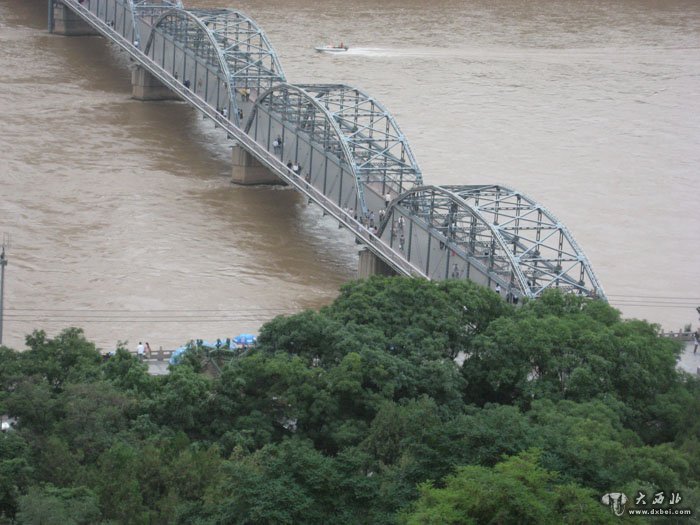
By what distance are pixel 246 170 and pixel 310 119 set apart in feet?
15.9

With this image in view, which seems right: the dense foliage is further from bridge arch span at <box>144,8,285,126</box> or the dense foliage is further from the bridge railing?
bridge arch span at <box>144,8,285,126</box>

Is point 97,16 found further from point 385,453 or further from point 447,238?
point 385,453

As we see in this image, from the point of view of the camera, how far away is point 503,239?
1884 inches

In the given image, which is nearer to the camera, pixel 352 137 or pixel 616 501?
pixel 616 501

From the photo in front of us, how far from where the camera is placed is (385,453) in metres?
34.7

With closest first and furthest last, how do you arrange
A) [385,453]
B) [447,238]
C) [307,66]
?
[385,453], [447,238], [307,66]

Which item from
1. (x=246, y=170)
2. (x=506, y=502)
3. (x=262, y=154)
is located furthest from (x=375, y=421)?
(x=246, y=170)

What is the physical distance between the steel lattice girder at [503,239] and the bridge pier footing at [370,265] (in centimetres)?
116

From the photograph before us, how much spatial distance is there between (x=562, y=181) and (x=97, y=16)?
3320 centimetres

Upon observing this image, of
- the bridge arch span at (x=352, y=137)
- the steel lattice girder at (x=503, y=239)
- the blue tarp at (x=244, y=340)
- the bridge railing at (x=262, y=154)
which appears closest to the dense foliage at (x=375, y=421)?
the blue tarp at (x=244, y=340)

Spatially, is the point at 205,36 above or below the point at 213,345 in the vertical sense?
above

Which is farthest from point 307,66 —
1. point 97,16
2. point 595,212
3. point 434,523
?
point 434,523

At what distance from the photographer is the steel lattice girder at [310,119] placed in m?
57.4

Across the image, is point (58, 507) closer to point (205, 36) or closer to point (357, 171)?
point (357, 171)
